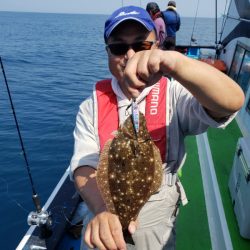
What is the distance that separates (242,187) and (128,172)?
1.93 metres

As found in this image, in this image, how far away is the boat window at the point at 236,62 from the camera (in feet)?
23.5

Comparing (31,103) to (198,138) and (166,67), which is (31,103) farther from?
(166,67)

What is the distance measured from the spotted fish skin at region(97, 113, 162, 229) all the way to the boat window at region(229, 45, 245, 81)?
581 cm

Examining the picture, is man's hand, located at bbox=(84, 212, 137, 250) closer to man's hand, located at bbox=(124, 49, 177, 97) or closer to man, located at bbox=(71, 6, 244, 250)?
man, located at bbox=(71, 6, 244, 250)

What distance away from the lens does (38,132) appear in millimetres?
11484

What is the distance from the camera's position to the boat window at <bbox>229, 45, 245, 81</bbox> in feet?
23.5

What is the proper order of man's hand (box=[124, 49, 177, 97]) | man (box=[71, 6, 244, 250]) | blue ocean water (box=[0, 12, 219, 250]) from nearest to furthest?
man's hand (box=[124, 49, 177, 97]) → man (box=[71, 6, 244, 250]) → blue ocean water (box=[0, 12, 219, 250])

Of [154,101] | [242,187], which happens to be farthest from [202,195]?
[154,101]

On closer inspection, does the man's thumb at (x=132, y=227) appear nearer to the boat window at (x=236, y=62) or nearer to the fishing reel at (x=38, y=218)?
the fishing reel at (x=38, y=218)

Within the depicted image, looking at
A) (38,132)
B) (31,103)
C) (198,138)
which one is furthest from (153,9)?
(31,103)

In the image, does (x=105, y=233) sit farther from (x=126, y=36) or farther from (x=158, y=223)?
(x=126, y=36)

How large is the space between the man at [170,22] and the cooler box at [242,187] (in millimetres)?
5846

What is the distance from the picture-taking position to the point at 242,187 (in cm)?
343

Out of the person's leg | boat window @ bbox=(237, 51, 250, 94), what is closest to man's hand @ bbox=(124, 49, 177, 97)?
the person's leg
